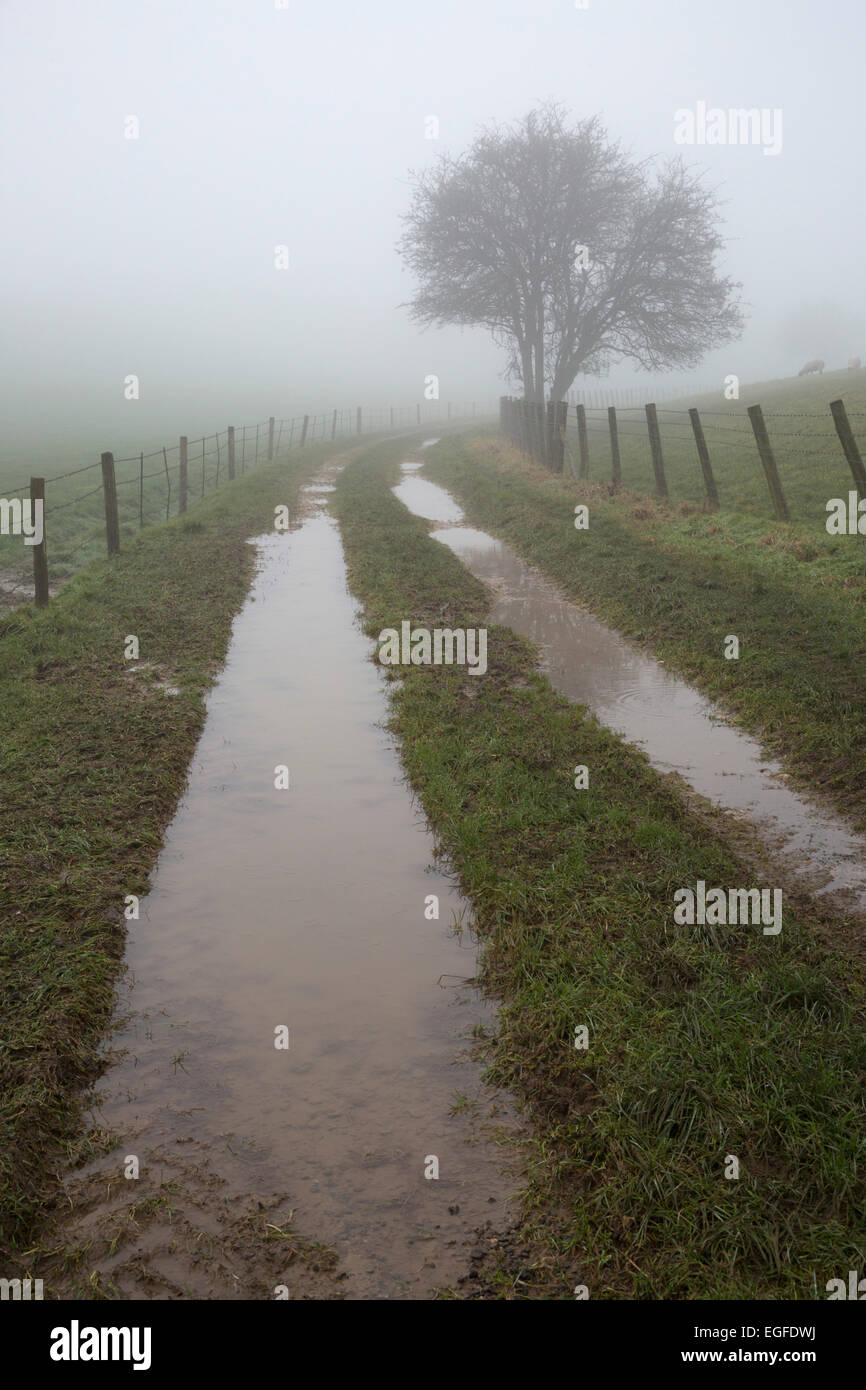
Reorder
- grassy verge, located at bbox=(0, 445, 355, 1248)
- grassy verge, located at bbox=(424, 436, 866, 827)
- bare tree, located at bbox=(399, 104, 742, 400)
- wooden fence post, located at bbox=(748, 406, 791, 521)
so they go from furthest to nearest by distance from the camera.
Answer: bare tree, located at bbox=(399, 104, 742, 400) < wooden fence post, located at bbox=(748, 406, 791, 521) < grassy verge, located at bbox=(424, 436, 866, 827) < grassy verge, located at bbox=(0, 445, 355, 1248)

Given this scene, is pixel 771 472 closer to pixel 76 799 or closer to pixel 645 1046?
pixel 76 799

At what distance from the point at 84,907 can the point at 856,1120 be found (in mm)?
3890

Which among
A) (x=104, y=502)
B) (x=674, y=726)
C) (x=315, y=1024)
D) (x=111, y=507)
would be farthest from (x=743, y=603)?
(x=104, y=502)

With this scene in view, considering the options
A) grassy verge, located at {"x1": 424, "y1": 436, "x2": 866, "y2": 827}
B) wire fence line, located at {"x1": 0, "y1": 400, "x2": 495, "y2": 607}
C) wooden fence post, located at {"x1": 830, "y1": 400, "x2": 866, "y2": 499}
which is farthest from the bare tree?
wooden fence post, located at {"x1": 830, "y1": 400, "x2": 866, "y2": 499}

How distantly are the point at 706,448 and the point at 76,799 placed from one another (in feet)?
45.1

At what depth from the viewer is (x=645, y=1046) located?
12.8 ft

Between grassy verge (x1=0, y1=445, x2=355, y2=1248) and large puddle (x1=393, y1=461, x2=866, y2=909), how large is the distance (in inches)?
142

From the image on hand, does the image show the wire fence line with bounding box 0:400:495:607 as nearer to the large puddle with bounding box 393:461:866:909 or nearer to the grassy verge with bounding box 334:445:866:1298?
the large puddle with bounding box 393:461:866:909

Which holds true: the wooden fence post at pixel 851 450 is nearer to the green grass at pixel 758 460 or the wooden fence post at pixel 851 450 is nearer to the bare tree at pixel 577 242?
the green grass at pixel 758 460

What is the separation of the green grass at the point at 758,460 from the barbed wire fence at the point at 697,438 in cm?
9

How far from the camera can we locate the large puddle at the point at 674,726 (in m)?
5.64

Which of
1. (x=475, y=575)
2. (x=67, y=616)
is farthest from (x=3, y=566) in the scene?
(x=475, y=575)

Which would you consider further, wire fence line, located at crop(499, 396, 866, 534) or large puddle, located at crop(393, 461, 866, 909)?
wire fence line, located at crop(499, 396, 866, 534)

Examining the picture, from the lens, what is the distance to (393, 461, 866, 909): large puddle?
5.64 metres
